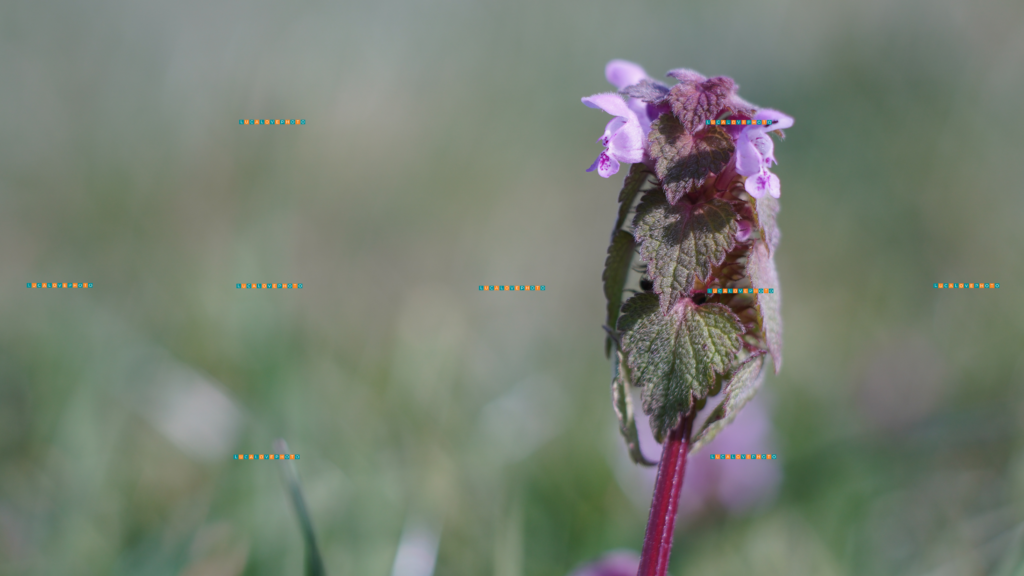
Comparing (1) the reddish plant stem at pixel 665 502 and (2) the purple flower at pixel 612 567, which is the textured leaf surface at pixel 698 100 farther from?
(2) the purple flower at pixel 612 567

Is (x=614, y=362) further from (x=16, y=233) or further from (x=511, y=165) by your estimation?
(x=511, y=165)
